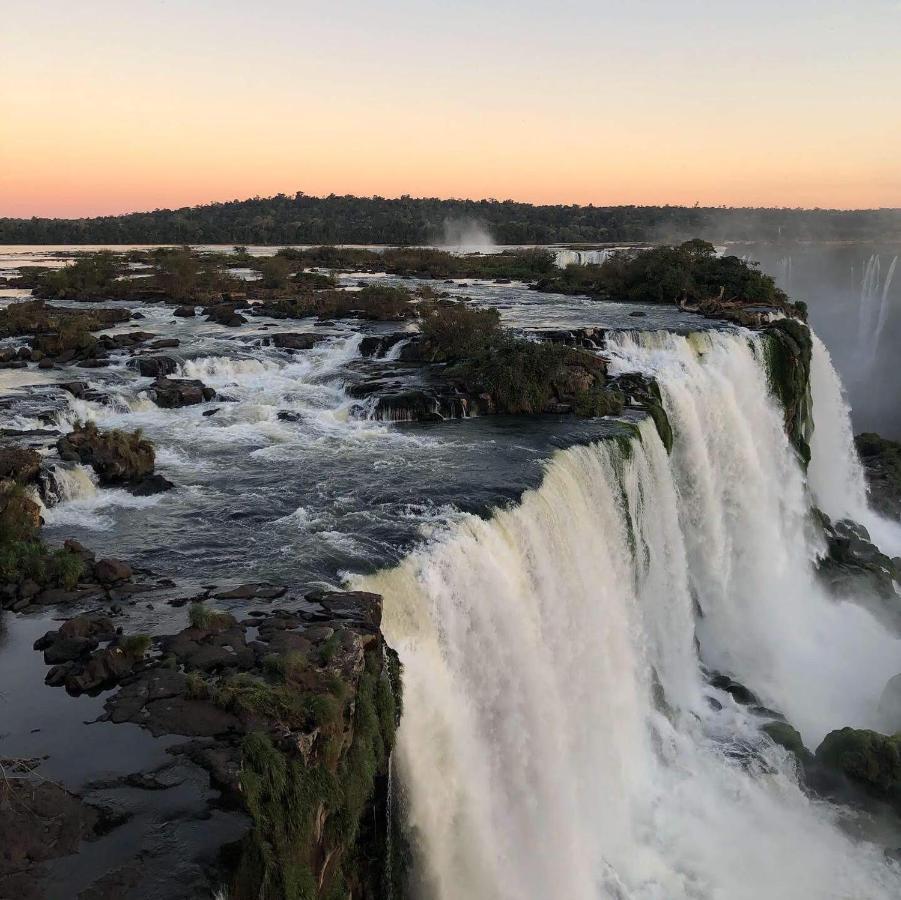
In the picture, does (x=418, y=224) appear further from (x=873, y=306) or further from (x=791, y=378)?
(x=791, y=378)

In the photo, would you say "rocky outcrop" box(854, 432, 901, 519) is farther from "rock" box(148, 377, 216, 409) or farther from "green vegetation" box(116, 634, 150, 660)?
"green vegetation" box(116, 634, 150, 660)

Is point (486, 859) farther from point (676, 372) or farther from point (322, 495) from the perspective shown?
point (676, 372)

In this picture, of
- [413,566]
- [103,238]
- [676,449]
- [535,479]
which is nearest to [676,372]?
[676,449]

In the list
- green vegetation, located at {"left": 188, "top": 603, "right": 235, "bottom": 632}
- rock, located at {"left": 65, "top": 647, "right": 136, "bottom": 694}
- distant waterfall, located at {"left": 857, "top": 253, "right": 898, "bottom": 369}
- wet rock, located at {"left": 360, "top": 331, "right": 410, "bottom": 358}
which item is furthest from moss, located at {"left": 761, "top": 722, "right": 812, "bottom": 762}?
distant waterfall, located at {"left": 857, "top": 253, "right": 898, "bottom": 369}

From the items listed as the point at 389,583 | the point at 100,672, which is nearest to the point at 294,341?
the point at 389,583

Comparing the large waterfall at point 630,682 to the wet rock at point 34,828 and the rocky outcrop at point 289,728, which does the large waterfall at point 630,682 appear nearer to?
the rocky outcrop at point 289,728

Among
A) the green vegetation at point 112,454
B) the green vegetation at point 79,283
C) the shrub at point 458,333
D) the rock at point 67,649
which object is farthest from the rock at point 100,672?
the green vegetation at point 79,283
